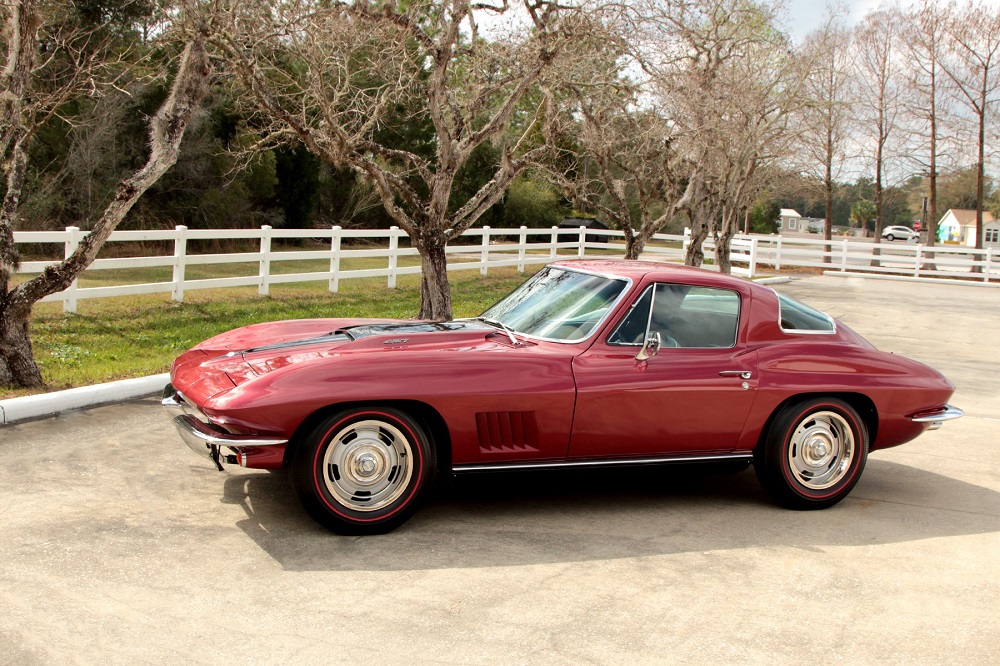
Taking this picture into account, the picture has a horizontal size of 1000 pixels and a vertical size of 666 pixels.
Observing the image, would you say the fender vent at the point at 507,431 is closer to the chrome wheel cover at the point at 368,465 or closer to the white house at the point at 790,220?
the chrome wheel cover at the point at 368,465

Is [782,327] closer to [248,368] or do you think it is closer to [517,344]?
[517,344]

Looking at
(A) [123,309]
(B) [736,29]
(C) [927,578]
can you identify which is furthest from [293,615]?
(B) [736,29]

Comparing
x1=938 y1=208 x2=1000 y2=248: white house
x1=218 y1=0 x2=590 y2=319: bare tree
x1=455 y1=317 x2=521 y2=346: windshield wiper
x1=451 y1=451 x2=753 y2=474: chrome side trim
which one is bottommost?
x1=451 y1=451 x2=753 y2=474: chrome side trim

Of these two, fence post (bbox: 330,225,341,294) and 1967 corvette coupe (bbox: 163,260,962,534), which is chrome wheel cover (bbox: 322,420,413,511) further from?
fence post (bbox: 330,225,341,294)

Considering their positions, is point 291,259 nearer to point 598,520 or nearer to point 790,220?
point 598,520

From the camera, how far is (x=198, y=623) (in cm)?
388

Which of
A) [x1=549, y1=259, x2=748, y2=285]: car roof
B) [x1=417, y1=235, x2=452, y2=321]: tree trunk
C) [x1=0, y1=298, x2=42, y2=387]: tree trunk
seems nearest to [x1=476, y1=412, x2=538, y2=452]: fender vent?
[x1=549, y1=259, x2=748, y2=285]: car roof

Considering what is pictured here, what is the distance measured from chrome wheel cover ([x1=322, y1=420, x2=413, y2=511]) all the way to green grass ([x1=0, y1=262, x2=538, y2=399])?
13.6 feet

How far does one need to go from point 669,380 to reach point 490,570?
5.42ft

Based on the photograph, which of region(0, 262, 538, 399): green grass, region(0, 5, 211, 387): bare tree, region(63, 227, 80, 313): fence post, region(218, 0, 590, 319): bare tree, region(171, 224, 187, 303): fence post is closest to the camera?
region(0, 5, 211, 387): bare tree

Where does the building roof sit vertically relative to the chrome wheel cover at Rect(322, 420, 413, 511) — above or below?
above

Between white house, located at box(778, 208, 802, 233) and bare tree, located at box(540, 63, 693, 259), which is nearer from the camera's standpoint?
bare tree, located at box(540, 63, 693, 259)

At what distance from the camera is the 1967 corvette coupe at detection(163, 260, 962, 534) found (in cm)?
488

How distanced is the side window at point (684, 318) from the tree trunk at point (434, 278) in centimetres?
751
